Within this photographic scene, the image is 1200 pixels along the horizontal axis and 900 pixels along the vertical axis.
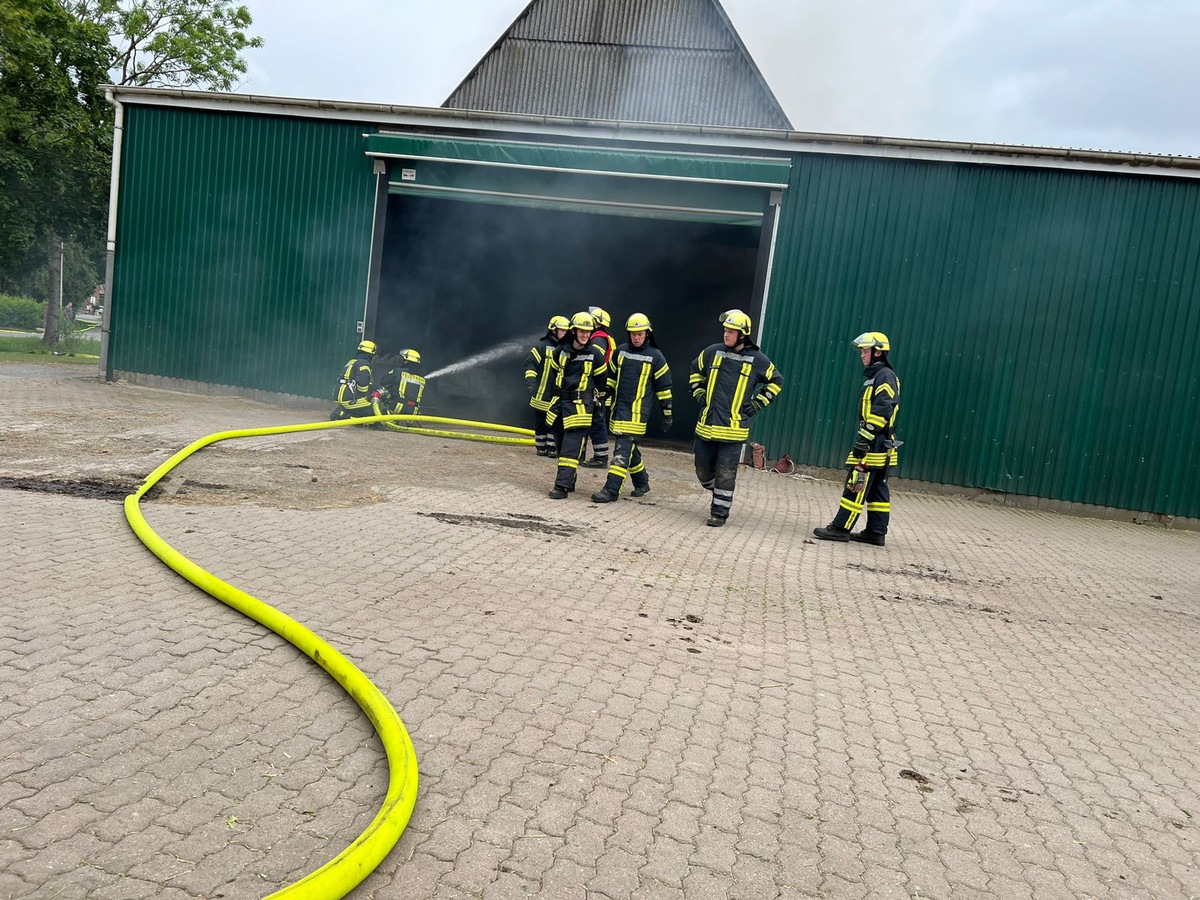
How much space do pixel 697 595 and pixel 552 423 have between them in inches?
233

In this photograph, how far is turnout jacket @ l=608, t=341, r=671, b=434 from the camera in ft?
29.1

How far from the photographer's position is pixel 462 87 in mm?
27219

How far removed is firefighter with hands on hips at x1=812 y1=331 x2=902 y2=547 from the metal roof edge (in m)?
5.02

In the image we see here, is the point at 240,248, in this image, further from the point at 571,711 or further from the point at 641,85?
the point at 641,85

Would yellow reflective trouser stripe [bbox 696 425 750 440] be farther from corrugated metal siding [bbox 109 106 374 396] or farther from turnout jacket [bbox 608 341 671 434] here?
corrugated metal siding [bbox 109 106 374 396]

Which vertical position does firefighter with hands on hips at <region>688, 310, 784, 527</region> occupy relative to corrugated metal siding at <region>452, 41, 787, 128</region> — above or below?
below

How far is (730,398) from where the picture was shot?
831 cm

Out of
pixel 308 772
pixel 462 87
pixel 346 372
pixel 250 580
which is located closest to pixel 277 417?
pixel 346 372

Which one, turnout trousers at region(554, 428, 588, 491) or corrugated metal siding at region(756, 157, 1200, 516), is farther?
corrugated metal siding at region(756, 157, 1200, 516)

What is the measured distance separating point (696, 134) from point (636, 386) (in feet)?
17.5

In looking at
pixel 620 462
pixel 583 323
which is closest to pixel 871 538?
pixel 620 462

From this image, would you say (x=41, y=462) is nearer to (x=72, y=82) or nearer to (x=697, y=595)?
(x=697, y=595)

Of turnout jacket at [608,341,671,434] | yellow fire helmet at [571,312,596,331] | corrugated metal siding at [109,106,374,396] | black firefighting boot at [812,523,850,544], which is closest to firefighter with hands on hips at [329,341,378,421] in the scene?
corrugated metal siding at [109,106,374,396]

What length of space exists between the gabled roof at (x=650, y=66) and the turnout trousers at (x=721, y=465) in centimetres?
1904
